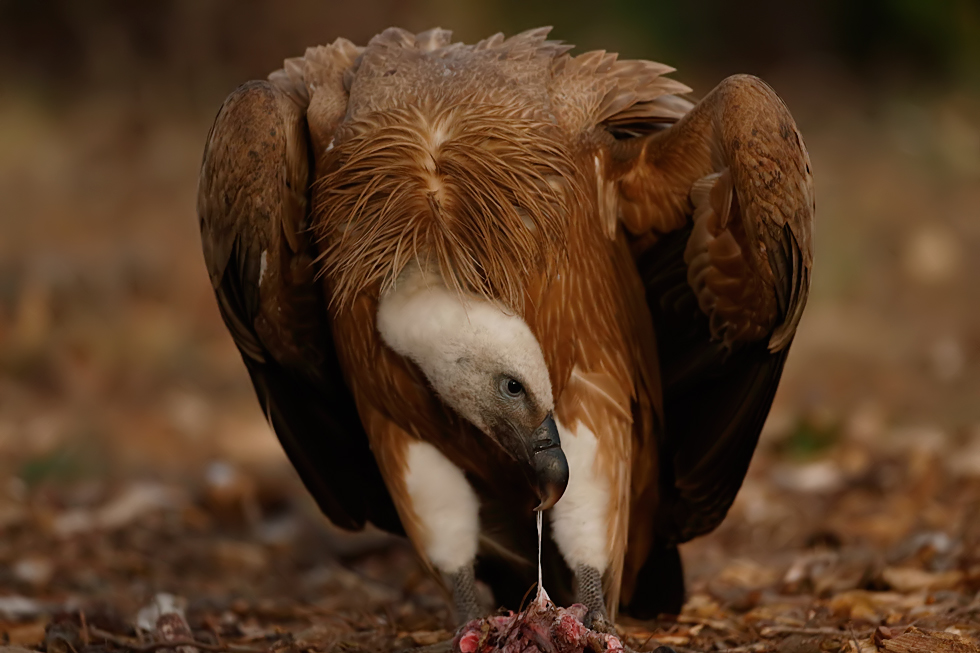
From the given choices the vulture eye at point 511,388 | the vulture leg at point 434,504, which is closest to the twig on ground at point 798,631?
the vulture leg at point 434,504

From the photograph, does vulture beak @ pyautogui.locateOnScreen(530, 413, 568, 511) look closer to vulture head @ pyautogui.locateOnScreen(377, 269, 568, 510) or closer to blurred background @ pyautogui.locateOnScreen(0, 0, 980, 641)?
vulture head @ pyautogui.locateOnScreen(377, 269, 568, 510)

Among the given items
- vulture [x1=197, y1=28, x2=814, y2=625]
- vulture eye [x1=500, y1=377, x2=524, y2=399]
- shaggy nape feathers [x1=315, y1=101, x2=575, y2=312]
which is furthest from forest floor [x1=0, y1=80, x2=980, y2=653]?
shaggy nape feathers [x1=315, y1=101, x2=575, y2=312]

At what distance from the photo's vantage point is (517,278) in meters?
3.61

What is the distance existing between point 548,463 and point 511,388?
0.76 ft

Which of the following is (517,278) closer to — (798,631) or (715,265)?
(715,265)

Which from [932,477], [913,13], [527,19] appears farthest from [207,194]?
[913,13]

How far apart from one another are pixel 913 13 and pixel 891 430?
6200 millimetres

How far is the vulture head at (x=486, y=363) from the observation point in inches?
137

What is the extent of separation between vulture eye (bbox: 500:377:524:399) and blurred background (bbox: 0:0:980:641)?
2.00 meters

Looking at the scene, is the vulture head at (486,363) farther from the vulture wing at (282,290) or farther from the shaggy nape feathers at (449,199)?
the vulture wing at (282,290)

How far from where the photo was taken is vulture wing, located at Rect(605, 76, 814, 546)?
362cm

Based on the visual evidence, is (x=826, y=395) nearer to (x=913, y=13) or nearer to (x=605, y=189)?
(x=605, y=189)

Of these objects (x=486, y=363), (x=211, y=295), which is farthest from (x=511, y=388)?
(x=211, y=295)

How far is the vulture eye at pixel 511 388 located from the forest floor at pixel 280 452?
3.49 feet
